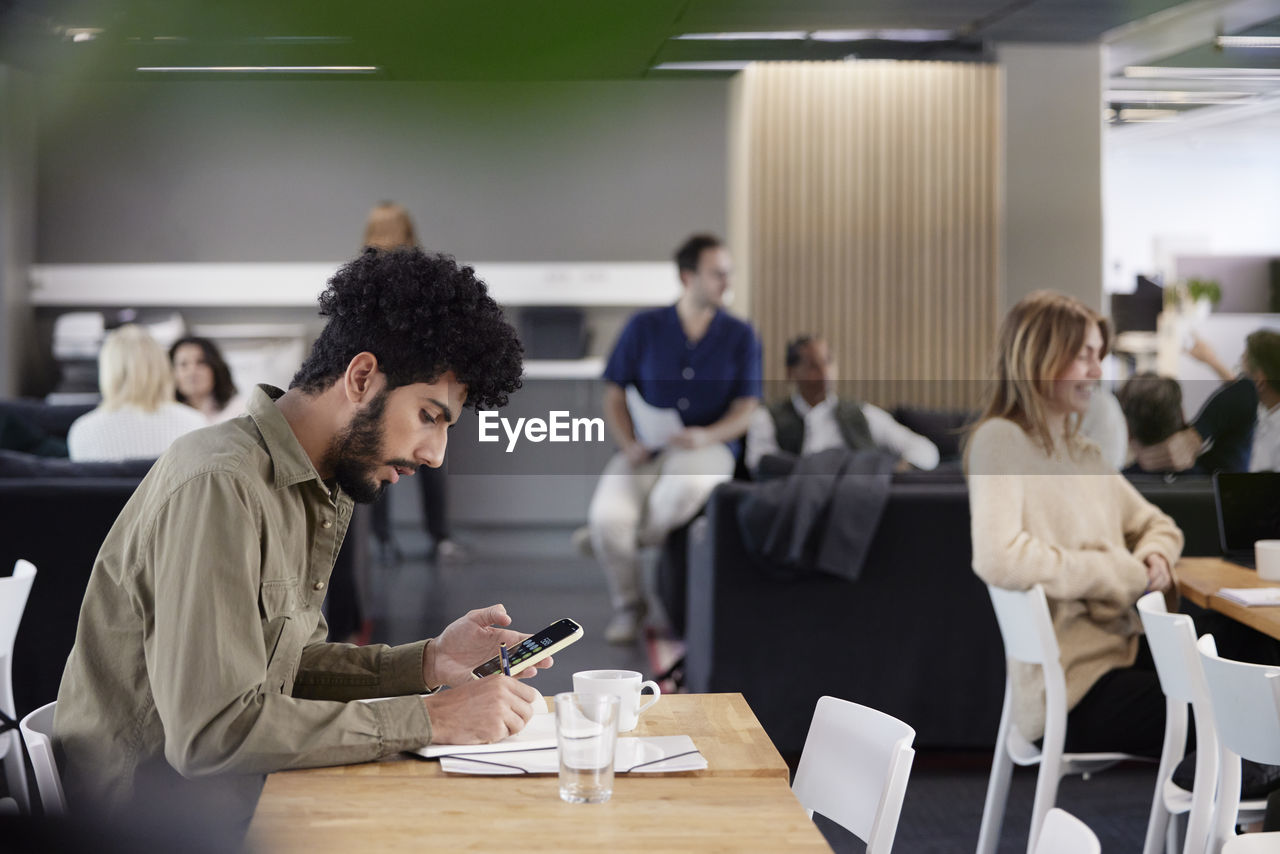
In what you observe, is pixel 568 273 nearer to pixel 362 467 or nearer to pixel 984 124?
pixel 984 124

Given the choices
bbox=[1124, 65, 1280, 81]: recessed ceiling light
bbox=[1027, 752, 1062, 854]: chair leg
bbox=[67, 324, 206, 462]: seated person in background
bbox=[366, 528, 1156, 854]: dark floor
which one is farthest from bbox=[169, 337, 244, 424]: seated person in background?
bbox=[1124, 65, 1280, 81]: recessed ceiling light

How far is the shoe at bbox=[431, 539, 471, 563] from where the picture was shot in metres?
6.14

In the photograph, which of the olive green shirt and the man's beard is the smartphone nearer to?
the olive green shirt

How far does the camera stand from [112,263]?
7.08m

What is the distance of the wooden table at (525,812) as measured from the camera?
98cm

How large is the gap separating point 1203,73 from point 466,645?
21.0ft

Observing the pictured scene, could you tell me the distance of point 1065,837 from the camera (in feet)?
3.30

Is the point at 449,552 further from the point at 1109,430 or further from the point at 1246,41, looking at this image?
the point at 1246,41

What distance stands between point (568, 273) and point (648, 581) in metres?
2.01

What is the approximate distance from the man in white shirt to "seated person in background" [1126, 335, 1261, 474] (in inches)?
0.6

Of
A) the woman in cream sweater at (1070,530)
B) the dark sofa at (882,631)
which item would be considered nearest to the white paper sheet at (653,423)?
the dark sofa at (882,631)

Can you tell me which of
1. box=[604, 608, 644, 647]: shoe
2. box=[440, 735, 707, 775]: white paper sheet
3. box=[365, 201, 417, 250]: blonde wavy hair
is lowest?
box=[604, 608, 644, 647]: shoe

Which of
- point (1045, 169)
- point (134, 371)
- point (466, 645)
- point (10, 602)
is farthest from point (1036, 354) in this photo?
point (1045, 169)

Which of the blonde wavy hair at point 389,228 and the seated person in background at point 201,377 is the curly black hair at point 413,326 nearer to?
the seated person in background at point 201,377
